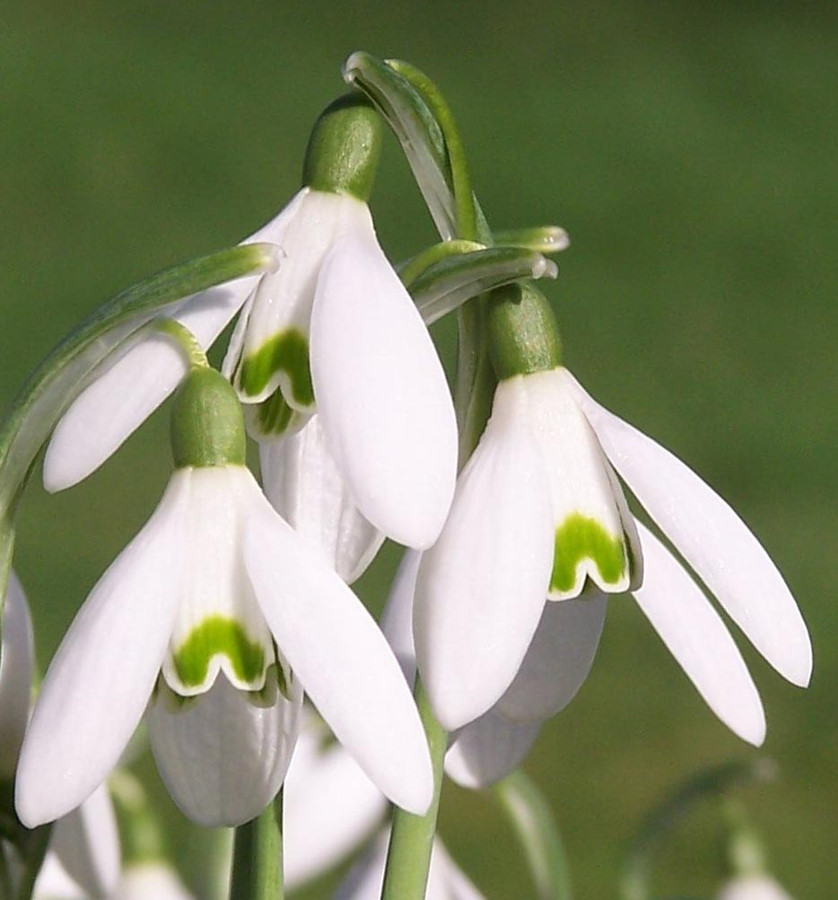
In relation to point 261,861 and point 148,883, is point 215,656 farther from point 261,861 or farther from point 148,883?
point 148,883

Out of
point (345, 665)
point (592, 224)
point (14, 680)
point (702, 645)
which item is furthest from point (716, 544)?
point (592, 224)

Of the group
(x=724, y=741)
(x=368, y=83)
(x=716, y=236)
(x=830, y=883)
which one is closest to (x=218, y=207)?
(x=716, y=236)

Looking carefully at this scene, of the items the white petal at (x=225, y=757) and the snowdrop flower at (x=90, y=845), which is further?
the snowdrop flower at (x=90, y=845)

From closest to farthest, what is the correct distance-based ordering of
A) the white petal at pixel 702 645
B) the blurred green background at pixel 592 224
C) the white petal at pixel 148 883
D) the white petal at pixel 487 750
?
the white petal at pixel 702 645, the white petal at pixel 487 750, the white petal at pixel 148 883, the blurred green background at pixel 592 224

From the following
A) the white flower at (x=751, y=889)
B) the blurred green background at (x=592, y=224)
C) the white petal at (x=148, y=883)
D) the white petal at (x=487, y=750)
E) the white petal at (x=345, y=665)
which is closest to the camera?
the white petal at (x=345, y=665)

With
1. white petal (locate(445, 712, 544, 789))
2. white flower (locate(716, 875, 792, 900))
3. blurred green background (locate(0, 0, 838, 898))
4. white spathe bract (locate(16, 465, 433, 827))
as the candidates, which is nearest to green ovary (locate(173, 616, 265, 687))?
white spathe bract (locate(16, 465, 433, 827))

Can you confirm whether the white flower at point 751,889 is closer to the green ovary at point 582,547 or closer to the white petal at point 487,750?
the white petal at point 487,750

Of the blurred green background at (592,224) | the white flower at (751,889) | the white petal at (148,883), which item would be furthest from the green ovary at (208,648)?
the blurred green background at (592,224)

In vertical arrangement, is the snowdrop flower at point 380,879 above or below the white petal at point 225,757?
below
